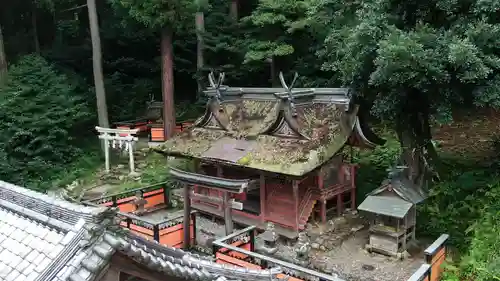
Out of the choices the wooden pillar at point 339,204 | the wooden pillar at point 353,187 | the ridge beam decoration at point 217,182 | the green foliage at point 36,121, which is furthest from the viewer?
the green foliage at point 36,121

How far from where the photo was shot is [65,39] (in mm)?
32781

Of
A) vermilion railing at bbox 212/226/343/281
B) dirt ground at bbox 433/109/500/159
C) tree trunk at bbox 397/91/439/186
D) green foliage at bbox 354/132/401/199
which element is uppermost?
tree trunk at bbox 397/91/439/186

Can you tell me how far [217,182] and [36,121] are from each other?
1223 centimetres

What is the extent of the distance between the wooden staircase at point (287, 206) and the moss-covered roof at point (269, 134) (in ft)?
4.41

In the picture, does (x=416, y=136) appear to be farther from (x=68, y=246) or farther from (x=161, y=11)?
(x=161, y=11)

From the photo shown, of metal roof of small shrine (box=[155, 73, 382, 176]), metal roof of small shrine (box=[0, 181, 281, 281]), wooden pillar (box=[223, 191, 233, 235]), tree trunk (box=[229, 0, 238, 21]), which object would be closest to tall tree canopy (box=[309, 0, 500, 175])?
metal roof of small shrine (box=[155, 73, 382, 176])

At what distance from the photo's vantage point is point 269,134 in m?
15.5

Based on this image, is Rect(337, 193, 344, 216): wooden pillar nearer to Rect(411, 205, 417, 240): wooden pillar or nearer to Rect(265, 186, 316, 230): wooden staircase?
Rect(265, 186, 316, 230): wooden staircase

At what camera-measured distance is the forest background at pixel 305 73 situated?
11.7 m

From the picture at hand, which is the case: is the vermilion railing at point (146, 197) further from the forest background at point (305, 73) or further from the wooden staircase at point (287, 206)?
the wooden staircase at point (287, 206)

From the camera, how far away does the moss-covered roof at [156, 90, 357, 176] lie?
46.2 ft

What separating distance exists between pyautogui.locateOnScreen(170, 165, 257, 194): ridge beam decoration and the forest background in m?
4.80

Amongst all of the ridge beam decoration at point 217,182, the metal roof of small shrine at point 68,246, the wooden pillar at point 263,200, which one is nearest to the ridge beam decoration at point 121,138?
the ridge beam decoration at point 217,182

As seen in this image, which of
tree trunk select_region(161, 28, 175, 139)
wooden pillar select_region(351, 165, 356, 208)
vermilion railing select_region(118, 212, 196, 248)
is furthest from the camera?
tree trunk select_region(161, 28, 175, 139)
